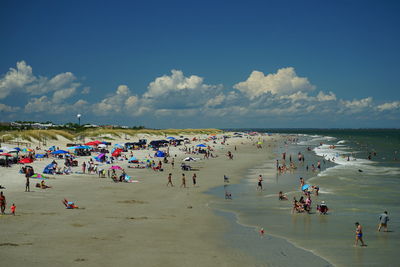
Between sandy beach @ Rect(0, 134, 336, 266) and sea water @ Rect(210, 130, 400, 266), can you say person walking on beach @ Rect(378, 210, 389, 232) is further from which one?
sandy beach @ Rect(0, 134, 336, 266)

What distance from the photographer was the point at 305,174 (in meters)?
39.3

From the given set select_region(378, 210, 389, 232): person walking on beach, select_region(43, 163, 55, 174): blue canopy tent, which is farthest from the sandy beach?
select_region(378, 210, 389, 232): person walking on beach

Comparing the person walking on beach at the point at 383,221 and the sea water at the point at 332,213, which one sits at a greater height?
the person walking on beach at the point at 383,221

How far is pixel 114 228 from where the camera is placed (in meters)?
17.1

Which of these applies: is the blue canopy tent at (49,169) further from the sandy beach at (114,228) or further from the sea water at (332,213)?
the sea water at (332,213)

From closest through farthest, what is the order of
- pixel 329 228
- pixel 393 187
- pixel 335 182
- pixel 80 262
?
pixel 80 262
pixel 329 228
pixel 393 187
pixel 335 182

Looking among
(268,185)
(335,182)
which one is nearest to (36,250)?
(268,185)

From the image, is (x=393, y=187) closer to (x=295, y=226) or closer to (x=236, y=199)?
(x=236, y=199)

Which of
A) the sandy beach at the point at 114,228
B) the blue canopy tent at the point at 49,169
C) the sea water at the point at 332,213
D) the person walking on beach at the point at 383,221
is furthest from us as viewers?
the blue canopy tent at the point at 49,169

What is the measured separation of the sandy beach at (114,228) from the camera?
13.2 meters

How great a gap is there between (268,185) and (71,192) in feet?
52.4

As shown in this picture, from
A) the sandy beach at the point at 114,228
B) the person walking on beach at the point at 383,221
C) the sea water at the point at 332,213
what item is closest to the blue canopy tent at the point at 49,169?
the sandy beach at the point at 114,228

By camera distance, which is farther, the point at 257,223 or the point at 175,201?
the point at 175,201

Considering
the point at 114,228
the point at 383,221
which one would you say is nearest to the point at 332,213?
the point at 383,221
